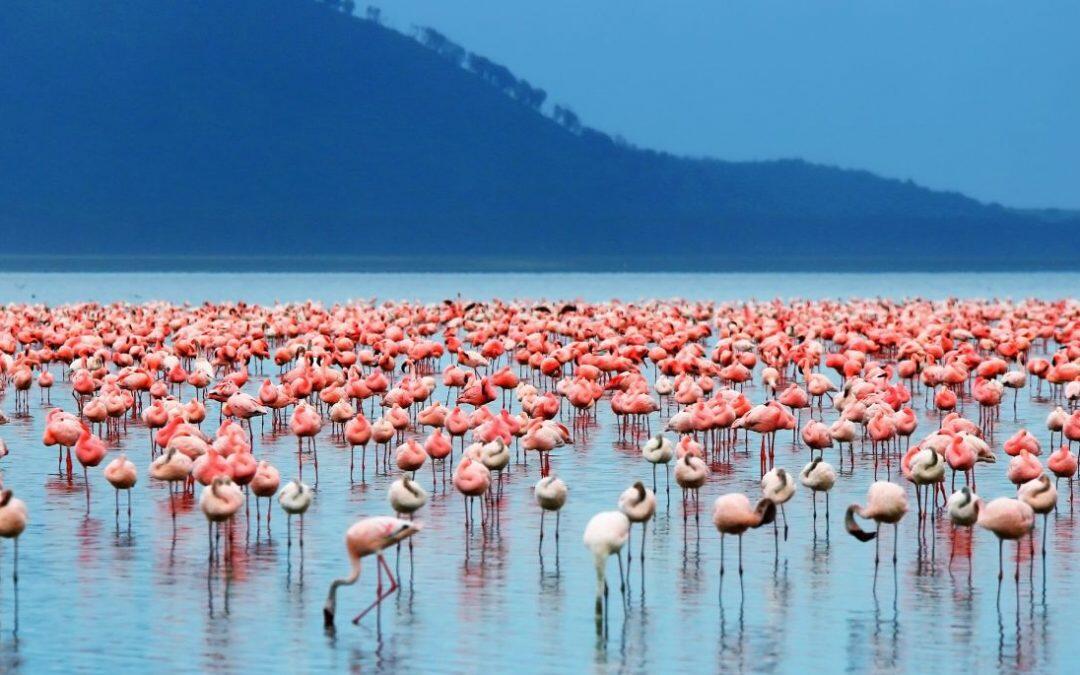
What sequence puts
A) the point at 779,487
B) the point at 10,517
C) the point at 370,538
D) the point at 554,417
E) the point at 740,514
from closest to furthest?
the point at 370,538, the point at 10,517, the point at 740,514, the point at 779,487, the point at 554,417

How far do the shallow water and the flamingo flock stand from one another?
354 millimetres

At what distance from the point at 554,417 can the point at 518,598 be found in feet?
34.0

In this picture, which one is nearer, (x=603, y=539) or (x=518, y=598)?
(x=603, y=539)

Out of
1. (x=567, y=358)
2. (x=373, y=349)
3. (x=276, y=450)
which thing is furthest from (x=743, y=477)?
(x=373, y=349)

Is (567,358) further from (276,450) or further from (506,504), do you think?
(506,504)

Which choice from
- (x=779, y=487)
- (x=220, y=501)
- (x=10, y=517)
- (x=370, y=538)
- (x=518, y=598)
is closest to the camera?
(x=370, y=538)

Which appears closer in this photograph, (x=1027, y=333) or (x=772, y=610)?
(x=772, y=610)

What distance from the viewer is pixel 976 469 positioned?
22.6m

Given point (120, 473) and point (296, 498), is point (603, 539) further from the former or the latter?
point (120, 473)

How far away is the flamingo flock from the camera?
15945 mm

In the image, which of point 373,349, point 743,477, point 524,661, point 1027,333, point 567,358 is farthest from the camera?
point 1027,333

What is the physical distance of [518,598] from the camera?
15406 millimetres

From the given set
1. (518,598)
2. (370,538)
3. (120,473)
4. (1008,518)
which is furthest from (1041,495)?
(120,473)

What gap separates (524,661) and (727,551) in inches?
166
